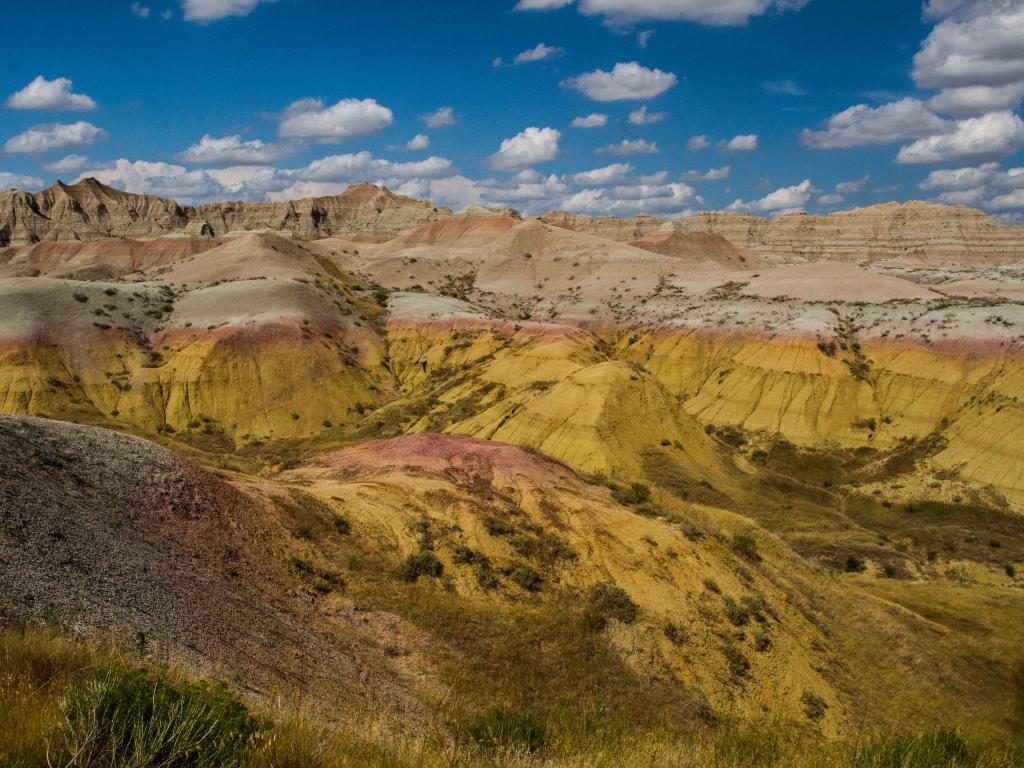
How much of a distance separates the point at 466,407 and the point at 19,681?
45.2 meters

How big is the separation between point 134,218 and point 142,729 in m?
208

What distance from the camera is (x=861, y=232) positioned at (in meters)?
180

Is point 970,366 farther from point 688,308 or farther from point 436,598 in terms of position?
point 436,598

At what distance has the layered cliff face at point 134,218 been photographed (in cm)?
16094

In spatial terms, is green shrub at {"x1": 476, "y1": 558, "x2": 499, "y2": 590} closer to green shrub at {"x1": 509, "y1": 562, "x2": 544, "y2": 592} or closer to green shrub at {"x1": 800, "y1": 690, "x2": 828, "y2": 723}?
green shrub at {"x1": 509, "y1": 562, "x2": 544, "y2": 592}

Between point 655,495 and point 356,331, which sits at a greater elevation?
point 356,331

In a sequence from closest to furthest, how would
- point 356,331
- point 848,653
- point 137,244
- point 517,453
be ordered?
point 848,653, point 517,453, point 356,331, point 137,244

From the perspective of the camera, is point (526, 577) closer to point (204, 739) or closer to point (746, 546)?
point (746, 546)

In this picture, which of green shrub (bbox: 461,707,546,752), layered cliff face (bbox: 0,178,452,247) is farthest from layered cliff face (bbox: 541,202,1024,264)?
green shrub (bbox: 461,707,546,752)

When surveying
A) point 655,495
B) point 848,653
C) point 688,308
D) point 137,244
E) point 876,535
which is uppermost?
point 137,244

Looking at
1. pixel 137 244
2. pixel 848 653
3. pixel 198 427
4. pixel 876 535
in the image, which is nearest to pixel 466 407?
pixel 198 427

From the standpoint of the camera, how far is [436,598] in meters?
16.5

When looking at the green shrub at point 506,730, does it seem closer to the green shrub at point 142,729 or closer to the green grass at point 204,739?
the green grass at point 204,739

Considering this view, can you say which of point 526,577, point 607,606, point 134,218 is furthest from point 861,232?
point 134,218
